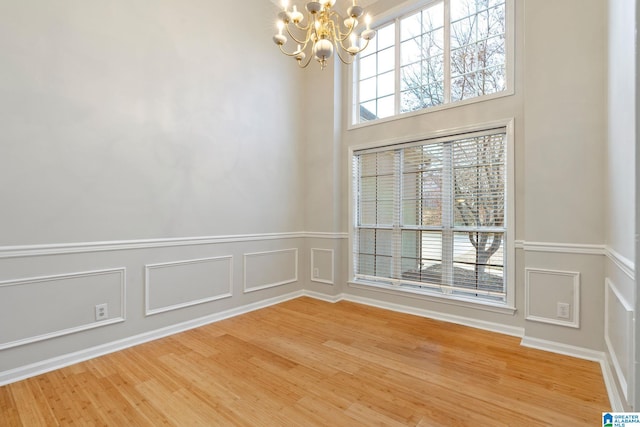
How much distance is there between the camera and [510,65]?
312 centimetres

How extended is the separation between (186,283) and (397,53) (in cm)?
376

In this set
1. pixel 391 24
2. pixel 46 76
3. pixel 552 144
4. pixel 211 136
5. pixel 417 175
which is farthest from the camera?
pixel 391 24

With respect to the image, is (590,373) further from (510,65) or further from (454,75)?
(454,75)

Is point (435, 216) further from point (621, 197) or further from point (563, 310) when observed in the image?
point (621, 197)

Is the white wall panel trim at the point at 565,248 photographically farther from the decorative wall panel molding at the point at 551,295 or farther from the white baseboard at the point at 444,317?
the white baseboard at the point at 444,317

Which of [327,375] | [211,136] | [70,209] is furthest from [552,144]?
[70,209]

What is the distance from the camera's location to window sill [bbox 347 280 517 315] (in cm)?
315

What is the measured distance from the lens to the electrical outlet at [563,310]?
8.66 ft

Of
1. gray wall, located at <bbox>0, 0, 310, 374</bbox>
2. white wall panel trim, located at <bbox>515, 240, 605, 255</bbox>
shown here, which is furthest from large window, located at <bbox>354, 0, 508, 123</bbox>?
white wall panel trim, located at <bbox>515, 240, 605, 255</bbox>

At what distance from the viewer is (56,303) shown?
7.95 ft

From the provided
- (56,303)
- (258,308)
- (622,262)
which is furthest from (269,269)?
(622,262)

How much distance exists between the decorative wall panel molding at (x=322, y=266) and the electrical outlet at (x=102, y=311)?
99.5 inches

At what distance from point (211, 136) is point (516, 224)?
3.30 metres

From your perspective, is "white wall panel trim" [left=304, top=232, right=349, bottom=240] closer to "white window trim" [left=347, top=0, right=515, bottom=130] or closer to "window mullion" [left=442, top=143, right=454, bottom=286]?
"window mullion" [left=442, top=143, right=454, bottom=286]
